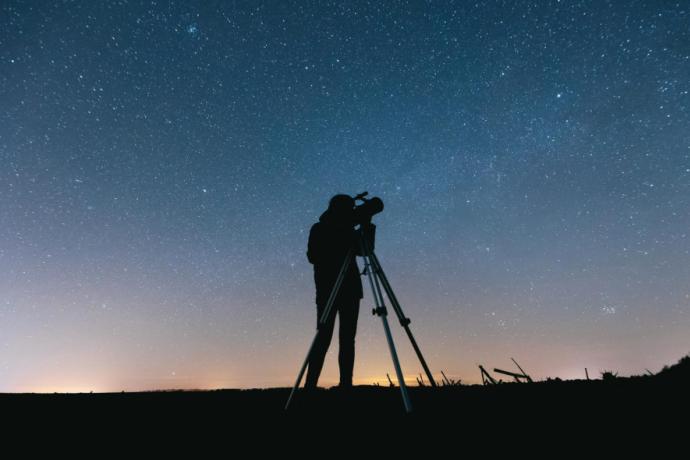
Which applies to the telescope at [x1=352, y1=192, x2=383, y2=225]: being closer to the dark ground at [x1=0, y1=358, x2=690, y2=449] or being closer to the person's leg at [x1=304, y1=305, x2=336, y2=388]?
the person's leg at [x1=304, y1=305, x2=336, y2=388]

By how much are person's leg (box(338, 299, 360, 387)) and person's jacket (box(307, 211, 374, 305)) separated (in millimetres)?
142

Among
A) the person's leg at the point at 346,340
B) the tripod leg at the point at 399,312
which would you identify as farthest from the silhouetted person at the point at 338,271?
the tripod leg at the point at 399,312

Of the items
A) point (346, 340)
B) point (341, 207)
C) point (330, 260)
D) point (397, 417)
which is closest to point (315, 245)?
point (330, 260)

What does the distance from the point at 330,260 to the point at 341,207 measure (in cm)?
67

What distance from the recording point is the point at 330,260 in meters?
4.25

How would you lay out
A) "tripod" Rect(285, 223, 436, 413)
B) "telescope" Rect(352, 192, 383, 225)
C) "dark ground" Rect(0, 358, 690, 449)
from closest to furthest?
"dark ground" Rect(0, 358, 690, 449), "tripod" Rect(285, 223, 436, 413), "telescope" Rect(352, 192, 383, 225)

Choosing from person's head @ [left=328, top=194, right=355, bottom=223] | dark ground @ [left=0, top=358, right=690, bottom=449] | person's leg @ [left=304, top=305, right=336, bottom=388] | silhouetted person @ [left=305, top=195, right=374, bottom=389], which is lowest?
dark ground @ [left=0, top=358, right=690, bottom=449]

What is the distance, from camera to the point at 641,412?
278cm

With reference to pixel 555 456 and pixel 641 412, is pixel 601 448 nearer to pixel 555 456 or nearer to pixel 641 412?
pixel 555 456

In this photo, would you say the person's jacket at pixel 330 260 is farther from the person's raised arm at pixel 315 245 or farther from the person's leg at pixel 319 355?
the person's leg at pixel 319 355

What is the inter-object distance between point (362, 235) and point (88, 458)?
2814 mm

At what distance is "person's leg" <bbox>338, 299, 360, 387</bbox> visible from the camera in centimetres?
413

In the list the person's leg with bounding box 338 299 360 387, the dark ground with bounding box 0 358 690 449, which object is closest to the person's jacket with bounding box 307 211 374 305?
the person's leg with bounding box 338 299 360 387

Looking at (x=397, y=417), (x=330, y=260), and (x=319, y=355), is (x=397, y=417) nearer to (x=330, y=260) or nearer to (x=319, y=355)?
(x=319, y=355)
